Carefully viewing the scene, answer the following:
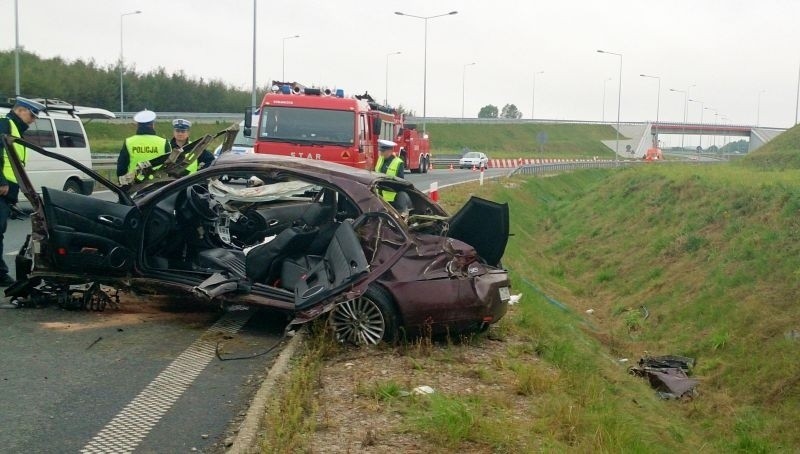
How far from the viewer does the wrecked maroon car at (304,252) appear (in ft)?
23.2

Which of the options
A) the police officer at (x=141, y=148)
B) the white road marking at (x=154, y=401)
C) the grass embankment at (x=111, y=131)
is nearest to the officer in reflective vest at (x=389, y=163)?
the police officer at (x=141, y=148)

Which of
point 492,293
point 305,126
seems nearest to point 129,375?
point 492,293

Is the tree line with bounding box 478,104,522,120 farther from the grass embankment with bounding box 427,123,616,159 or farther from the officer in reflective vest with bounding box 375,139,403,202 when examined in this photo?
the officer in reflective vest with bounding box 375,139,403,202

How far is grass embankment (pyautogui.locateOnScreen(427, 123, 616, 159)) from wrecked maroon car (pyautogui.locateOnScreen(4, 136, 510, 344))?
78.3 metres

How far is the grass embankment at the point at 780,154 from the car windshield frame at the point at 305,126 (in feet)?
63.2

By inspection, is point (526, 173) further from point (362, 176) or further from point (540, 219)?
point (362, 176)

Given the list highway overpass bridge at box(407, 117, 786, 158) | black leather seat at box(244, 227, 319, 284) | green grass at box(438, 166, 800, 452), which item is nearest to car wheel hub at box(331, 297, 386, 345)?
black leather seat at box(244, 227, 319, 284)

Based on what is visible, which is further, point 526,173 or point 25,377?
point 526,173

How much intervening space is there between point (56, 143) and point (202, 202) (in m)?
10.2

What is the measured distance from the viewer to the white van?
628 inches

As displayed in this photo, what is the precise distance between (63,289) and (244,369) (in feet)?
7.64

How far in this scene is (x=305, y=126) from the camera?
17.9 meters

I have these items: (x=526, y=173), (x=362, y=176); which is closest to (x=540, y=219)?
(x=526, y=173)

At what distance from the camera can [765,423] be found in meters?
10.9
